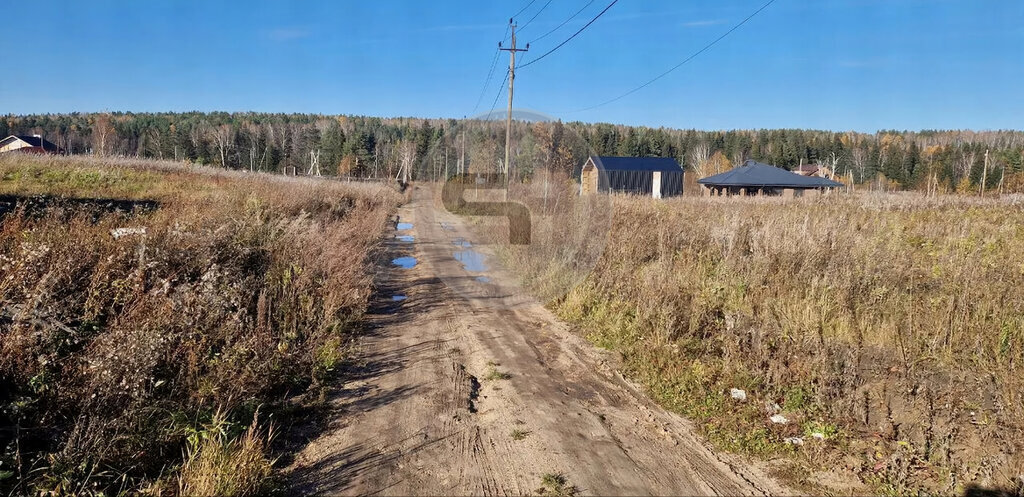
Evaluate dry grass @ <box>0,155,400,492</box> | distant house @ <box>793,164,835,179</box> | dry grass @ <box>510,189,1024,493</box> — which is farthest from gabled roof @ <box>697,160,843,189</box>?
distant house @ <box>793,164,835,179</box>

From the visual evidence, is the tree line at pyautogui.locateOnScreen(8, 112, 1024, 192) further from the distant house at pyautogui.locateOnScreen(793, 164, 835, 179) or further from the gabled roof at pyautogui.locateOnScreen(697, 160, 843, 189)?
the gabled roof at pyautogui.locateOnScreen(697, 160, 843, 189)

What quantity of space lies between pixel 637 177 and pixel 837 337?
876 inches

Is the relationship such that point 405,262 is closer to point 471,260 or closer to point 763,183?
point 471,260

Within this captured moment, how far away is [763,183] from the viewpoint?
120ft

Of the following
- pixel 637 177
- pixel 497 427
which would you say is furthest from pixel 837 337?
pixel 637 177

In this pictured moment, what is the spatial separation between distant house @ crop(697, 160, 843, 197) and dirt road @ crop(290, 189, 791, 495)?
108ft

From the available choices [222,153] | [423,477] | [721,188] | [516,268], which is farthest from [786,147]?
[423,477]

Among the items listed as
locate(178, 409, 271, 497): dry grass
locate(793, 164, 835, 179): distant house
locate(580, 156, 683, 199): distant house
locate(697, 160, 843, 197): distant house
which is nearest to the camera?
locate(178, 409, 271, 497): dry grass

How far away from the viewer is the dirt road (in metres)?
3.47

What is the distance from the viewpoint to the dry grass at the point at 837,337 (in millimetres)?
3791

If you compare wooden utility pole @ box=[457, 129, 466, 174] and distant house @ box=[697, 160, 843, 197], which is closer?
wooden utility pole @ box=[457, 129, 466, 174]

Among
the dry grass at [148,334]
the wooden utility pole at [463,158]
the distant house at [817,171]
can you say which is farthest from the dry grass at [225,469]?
the distant house at [817,171]

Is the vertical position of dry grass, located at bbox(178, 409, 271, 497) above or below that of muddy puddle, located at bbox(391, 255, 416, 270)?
below

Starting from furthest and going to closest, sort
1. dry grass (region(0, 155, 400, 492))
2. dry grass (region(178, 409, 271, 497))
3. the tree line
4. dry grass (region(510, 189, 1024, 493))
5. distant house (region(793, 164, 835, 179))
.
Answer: distant house (region(793, 164, 835, 179)) → the tree line → dry grass (region(510, 189, 1024, 493)) → dry grass (region(0, 155, 400, 492)) → dry grass (region(178, 409, 271, 497))
